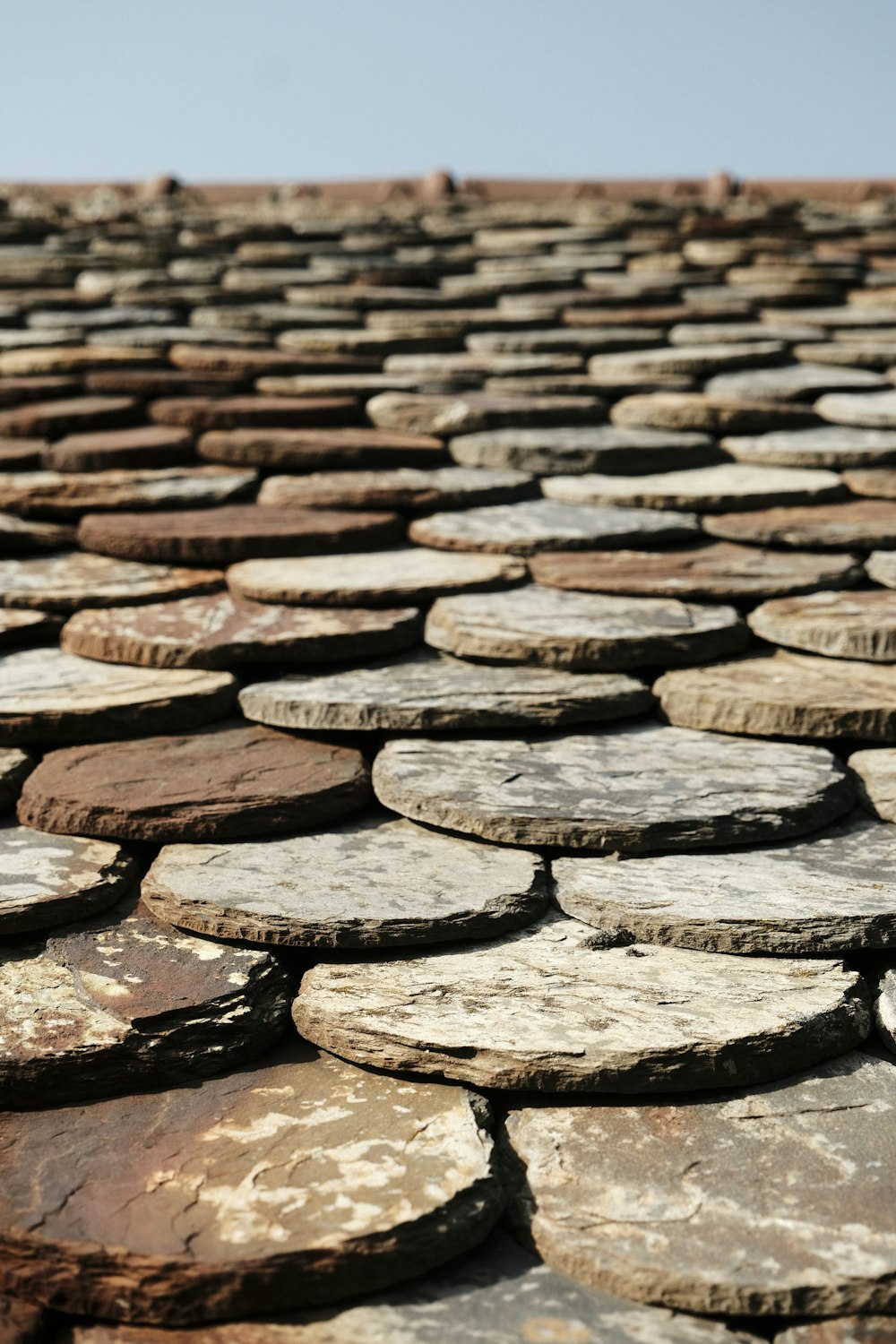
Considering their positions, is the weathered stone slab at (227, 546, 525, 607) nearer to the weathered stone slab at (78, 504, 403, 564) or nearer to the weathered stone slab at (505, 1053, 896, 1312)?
the weathered stone slab at (78, 504, 403, 564)

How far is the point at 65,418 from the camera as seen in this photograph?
221 centimetres

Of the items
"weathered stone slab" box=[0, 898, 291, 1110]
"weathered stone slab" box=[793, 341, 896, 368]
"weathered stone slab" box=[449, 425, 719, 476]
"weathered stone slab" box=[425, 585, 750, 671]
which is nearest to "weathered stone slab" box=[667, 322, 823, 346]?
"weathered stone slab" box=[793, 341, 896, 368]

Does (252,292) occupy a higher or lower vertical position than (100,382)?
higher

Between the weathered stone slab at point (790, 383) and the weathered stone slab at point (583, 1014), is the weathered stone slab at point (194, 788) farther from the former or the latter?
the weathered stone slab at point (790, 383)

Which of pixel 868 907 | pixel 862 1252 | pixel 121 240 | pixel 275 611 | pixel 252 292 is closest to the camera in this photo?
pixel 862 1252

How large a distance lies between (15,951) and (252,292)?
2.12 metres

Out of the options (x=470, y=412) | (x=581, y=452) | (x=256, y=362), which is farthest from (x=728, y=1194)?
(x=256, y=362)

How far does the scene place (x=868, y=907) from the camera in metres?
1.18

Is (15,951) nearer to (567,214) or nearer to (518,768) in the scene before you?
(518,768)

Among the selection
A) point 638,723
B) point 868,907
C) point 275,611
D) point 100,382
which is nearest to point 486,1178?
point 868,907

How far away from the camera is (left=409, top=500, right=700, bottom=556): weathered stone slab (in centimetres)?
184

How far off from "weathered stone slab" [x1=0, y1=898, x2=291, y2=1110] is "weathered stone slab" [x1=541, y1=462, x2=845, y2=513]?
1070 mm

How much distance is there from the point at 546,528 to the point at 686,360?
78 centimetres

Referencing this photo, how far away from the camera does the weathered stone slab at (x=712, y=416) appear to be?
7.32ft
